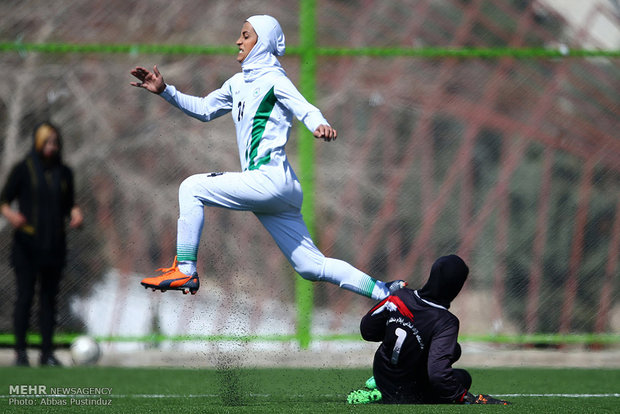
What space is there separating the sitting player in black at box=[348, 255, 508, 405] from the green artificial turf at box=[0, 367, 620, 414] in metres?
0.17

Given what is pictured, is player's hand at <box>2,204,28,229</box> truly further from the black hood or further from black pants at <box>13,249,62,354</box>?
the black hood

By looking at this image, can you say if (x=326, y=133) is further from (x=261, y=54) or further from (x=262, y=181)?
(x=261, y=54)

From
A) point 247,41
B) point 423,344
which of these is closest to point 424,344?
point 423,344

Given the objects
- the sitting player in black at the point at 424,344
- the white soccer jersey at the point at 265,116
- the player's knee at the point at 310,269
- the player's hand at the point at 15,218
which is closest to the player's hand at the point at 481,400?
the sitting player in black at the point at 424,344

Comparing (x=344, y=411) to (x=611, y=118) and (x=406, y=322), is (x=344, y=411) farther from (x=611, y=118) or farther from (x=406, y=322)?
(x=611, y=118)

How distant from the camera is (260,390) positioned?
585 cm

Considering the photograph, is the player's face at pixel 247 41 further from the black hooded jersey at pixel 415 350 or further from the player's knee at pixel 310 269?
the black hooded jersey at pixel 415 350

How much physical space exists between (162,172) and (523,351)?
12.5 ft

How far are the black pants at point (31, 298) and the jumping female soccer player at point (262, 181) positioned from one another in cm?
290

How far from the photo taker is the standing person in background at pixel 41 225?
770 centimetres

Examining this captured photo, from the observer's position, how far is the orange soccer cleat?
4875 mm

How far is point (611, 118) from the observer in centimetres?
886

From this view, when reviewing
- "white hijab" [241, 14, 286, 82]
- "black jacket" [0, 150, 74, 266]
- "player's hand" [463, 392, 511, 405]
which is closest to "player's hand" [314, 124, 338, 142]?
"white hijab" [241, 14, 286, 82]

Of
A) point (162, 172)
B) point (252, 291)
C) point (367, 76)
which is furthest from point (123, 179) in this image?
point (367, 76)
